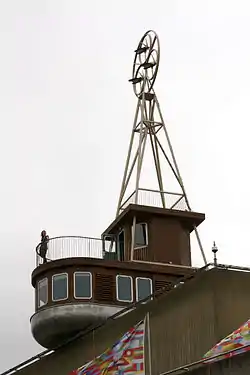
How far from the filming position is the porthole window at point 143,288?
48500mm

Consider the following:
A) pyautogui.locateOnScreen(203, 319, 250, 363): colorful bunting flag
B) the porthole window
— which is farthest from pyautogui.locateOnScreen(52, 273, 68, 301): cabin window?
pyautogui.locateOnScreen(203, 319, 250, 363): colorful bunting flag

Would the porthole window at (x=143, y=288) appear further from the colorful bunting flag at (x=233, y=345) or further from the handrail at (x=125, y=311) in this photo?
the colorful bunting flag at (x=233, y=345)

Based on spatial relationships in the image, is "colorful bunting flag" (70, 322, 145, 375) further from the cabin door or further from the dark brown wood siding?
the cabin door

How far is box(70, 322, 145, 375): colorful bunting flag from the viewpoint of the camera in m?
37.5

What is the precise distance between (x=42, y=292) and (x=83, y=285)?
2.80 m

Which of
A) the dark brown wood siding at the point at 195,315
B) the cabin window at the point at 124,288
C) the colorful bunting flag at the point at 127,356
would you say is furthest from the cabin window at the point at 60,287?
the dark brown wood siding at the point at 195,315

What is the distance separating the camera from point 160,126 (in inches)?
2435

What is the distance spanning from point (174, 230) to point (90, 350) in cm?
1357

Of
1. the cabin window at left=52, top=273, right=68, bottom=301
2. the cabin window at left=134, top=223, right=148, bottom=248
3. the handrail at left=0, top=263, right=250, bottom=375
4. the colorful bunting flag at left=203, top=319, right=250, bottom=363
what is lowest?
the colorful bunting flag at left=203, top=319, right=250, bottom=363

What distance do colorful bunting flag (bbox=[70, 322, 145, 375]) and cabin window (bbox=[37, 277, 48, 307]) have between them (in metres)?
9.74

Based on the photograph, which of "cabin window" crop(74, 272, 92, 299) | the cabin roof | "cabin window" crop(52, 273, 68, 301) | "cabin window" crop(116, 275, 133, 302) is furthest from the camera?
the cabin roof

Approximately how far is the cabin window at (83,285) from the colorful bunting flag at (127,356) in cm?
826

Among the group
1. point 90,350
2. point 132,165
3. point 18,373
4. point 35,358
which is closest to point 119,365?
point 90,350

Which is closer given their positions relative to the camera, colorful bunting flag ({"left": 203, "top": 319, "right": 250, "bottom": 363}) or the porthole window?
colorful bunting flag ({"left": 203, "top": 319, "right": 250, "bottom": 363})
